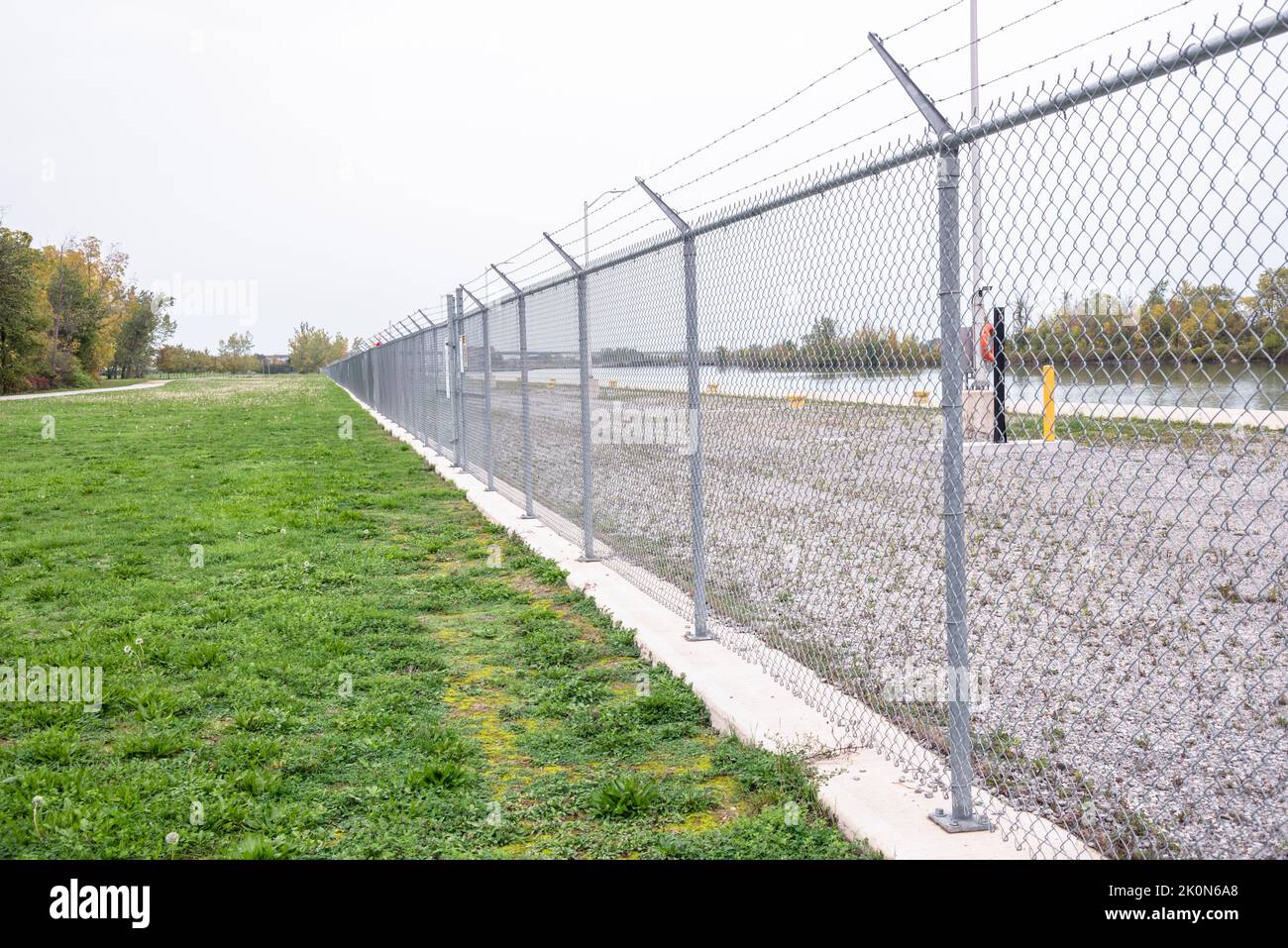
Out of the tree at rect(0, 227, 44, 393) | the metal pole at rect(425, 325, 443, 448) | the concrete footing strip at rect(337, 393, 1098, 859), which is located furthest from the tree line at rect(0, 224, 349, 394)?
the concrete footing strip at rect(337, 393, 1098, 859)

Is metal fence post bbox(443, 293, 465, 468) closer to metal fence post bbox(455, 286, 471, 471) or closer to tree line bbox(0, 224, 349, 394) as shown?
metal fence post bbox(455, 286, 471, 471)

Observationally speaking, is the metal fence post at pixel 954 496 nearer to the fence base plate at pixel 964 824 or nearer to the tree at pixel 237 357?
the fence base plate at pixel 964 824

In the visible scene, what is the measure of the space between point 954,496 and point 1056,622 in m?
3.06

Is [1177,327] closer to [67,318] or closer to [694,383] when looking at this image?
[694,383]

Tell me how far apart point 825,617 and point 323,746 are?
3138 mm

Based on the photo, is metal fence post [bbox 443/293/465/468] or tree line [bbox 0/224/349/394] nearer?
metal fence post [bbox 443/293/465/468]

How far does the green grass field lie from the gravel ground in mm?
859

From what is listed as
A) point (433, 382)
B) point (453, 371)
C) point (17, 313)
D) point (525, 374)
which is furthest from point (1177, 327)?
point (17, 313)

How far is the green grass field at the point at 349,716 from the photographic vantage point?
3.73 m

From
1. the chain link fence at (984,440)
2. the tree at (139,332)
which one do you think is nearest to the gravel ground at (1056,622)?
the chain link fence at (984,440)

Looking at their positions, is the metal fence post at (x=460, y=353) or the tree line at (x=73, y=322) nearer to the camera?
the metal fence post at (x=460, y=353)

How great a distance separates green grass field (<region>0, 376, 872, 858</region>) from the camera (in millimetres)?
3732

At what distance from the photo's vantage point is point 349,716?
4887mm
